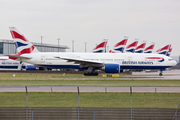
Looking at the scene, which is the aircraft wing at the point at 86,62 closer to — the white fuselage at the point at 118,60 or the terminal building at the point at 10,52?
the white fuselage at the point at 118,60

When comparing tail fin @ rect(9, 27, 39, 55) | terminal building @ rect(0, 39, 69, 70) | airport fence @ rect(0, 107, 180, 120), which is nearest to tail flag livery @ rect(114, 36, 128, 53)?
terminal building @ rect(0, 39, 69, 70)

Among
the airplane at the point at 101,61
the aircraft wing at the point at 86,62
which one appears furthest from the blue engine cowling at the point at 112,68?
the aircraft wing at the point at 86,62

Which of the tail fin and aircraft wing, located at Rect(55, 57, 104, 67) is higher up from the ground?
the tail fin

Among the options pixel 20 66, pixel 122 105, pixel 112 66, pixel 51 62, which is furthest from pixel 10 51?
pixel 122 105

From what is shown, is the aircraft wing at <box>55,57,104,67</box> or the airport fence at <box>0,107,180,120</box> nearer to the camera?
the airport fence at <box>0,107,180,120</box>

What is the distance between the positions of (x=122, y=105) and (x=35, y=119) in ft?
20.3

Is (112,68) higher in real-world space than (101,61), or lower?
lower

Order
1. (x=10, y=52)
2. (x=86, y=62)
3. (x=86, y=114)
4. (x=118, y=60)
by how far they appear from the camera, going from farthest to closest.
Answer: (x=10, y=52)
(x=118, y=60)
(x=86, y=62)
(x=86, y=114)

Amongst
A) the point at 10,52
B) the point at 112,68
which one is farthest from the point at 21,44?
the point at 10,52

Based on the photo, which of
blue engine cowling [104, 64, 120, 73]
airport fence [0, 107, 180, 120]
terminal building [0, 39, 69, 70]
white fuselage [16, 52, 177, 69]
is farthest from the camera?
terminal building [0, 39, 69, 70]

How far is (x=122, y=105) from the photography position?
734 inches

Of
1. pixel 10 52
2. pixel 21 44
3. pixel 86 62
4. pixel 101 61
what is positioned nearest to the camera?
pixel 86 62

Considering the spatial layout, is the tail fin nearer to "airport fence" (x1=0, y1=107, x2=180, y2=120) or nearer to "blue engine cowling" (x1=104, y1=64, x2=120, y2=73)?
"blue engine cowling" (x1=104, y1=64, x2=120, y2=73)

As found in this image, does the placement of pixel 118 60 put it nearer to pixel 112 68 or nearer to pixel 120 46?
pixel 112 68
